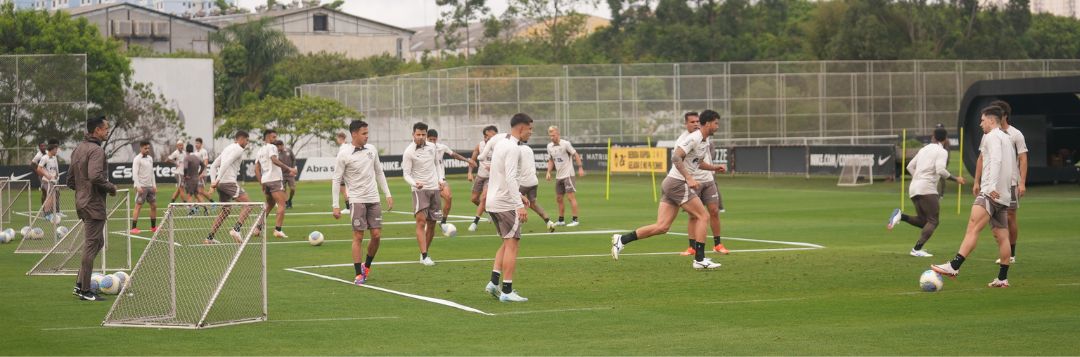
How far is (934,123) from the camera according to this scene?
70.6 m

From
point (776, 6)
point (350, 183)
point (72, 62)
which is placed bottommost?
point (350, 183)

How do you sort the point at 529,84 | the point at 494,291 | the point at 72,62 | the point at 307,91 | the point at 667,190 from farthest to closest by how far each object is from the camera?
the point at 307,91
the point at 529,84
the point at 72,62
the point at 667,190
the point at 494,291

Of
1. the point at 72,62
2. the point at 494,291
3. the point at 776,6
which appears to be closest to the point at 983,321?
the point at 494,291

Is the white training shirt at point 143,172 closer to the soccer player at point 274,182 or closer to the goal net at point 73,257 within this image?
the soccer player at point 274,182

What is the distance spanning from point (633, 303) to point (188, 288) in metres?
4.52

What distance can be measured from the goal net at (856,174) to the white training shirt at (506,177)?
29050mm

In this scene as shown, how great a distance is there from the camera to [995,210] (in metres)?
14.4

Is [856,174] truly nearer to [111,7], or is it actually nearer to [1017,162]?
[1017,162]

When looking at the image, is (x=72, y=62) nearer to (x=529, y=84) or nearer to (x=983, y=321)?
(x=529, y=84)

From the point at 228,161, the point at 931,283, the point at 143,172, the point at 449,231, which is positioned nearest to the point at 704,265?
the point at 931,283

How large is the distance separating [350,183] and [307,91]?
6352 cm

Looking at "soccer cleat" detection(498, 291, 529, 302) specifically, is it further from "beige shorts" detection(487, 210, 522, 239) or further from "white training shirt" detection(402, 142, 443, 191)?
"white training shirt" detection(402, 142, 443, 191)

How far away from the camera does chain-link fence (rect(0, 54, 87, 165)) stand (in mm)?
48969

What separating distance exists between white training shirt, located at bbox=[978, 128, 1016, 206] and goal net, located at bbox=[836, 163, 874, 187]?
1071 inches
